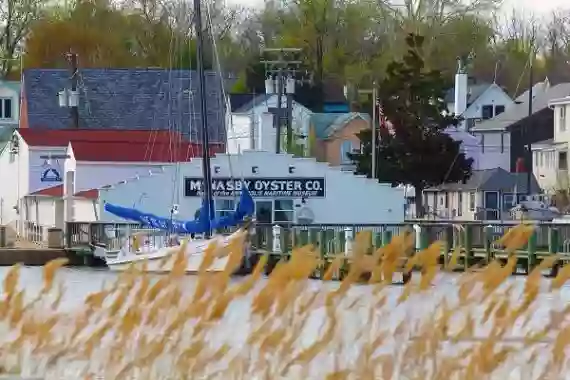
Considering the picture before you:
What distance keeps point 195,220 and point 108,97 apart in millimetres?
29943

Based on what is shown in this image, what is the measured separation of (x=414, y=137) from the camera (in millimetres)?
72375

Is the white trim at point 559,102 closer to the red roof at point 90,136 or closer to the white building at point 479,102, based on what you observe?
the white building at point 479,102

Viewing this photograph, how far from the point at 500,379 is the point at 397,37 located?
86092mm

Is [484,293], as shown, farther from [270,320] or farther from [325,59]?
[325,59]

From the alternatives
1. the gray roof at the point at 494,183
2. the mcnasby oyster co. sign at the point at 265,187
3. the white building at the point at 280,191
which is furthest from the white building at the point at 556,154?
the mcnasby oyster co. sign at the point at 265,187

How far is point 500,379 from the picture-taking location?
573 inches

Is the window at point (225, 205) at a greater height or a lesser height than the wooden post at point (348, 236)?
greater

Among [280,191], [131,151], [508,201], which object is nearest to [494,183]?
[508,201]

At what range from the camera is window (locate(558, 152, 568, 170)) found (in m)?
78.1

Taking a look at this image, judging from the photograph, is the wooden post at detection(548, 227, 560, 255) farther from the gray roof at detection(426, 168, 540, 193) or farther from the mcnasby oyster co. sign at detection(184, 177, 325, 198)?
the gray roof at detection(426, 168, 540, 193)

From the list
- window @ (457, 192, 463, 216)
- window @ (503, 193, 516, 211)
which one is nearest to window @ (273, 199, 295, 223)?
window @ (503, 193, 516, 211)

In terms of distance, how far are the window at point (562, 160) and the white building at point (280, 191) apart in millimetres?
23052

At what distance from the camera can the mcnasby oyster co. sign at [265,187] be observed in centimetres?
5512

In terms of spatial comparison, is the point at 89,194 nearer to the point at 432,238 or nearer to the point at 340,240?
the point at 340,240
